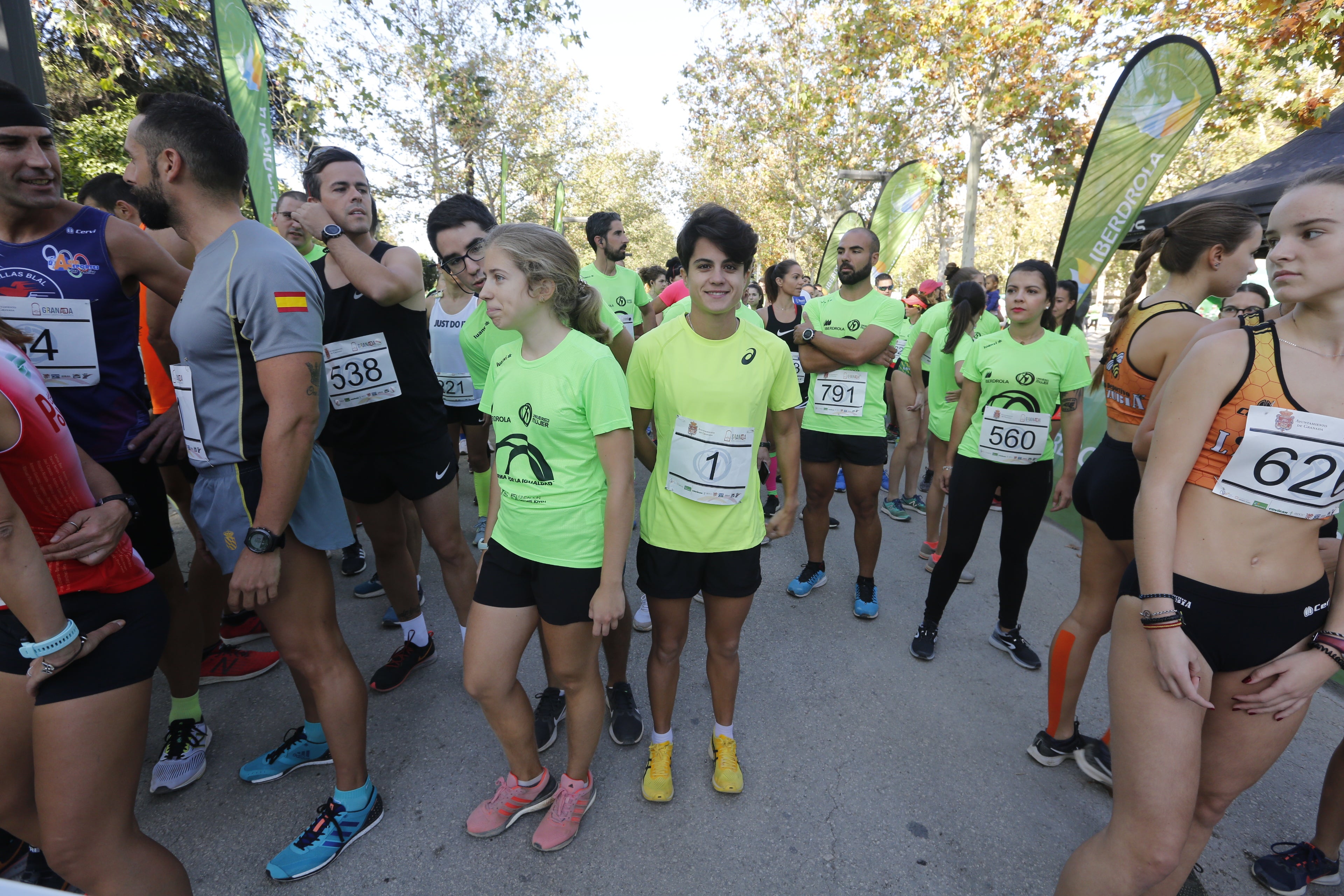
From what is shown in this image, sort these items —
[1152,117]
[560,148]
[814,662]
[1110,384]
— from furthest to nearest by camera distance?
1. [560,148]
2. [1152,117]
3. [814,662]
4. [1110,384]

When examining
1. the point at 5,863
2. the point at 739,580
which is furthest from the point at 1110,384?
the point at 5,863

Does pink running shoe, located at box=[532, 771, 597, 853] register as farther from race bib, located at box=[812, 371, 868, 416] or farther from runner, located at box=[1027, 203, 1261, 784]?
race bib, located at box=[812, 371, 868, 416]

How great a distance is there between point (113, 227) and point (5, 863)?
2.09m

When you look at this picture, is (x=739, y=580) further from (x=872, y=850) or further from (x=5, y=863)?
(x=5, y=863)

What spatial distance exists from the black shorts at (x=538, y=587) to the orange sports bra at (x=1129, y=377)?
2072mm

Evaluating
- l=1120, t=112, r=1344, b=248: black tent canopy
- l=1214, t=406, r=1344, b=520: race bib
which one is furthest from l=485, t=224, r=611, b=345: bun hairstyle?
l=1120, t=112, r=1344, b=248: black tent canopy

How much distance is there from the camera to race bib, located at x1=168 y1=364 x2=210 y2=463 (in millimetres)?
1863

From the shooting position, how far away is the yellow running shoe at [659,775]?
2.40m

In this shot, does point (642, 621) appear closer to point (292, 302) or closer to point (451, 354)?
point (451, 354)

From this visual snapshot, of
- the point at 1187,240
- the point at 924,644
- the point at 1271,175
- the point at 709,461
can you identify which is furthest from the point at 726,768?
the point at 1271,175

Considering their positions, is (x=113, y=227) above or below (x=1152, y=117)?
below

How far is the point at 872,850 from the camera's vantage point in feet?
7.32

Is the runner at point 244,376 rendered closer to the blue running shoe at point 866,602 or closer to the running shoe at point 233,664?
the running shoe at point 233,664

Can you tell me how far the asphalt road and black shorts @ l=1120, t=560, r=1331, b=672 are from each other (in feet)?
3.69
